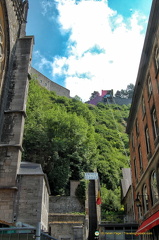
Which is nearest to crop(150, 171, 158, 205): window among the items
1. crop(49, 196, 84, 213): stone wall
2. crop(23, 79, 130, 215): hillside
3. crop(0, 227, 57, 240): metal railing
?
crop(0, 227, 57, 240): metal railing

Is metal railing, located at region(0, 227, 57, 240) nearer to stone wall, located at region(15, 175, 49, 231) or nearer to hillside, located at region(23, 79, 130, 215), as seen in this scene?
stone wall, located at region(15, 175, 49, 231)

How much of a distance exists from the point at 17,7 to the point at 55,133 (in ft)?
59.6

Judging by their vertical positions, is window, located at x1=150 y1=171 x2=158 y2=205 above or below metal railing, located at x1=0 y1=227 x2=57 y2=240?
above

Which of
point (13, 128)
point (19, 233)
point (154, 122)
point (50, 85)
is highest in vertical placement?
point (50, 85)

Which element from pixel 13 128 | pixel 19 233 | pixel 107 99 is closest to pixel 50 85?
pixel 107 99

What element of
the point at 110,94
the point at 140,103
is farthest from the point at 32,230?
the point at 110,94

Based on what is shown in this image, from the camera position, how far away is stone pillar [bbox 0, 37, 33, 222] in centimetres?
1322

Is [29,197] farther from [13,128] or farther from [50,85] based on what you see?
[50,85]

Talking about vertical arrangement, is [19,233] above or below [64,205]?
below

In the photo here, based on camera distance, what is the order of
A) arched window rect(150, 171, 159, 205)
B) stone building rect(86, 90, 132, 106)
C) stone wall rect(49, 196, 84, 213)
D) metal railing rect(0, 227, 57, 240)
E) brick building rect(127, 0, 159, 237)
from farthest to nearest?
stone building rect(86, 90, 132, 106), stone wall rect(49, 196, 84, 213), arched window rect(150, 171, 159, 205), brick building rect(127, 0, 159, 237), metal railing rect(0, 227, 57, 240)

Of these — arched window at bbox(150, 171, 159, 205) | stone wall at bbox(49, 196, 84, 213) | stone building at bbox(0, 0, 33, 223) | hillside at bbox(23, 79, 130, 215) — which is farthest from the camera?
hillside at bbox(23, 79, 130, 215)

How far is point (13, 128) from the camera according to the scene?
14.8 m

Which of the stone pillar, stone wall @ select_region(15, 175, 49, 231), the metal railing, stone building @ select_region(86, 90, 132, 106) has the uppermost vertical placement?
stone building @ select_region(86, 90, 132, 106)

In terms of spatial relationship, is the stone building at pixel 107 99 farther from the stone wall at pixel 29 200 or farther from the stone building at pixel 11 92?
the stone wall at pixel 29 200
